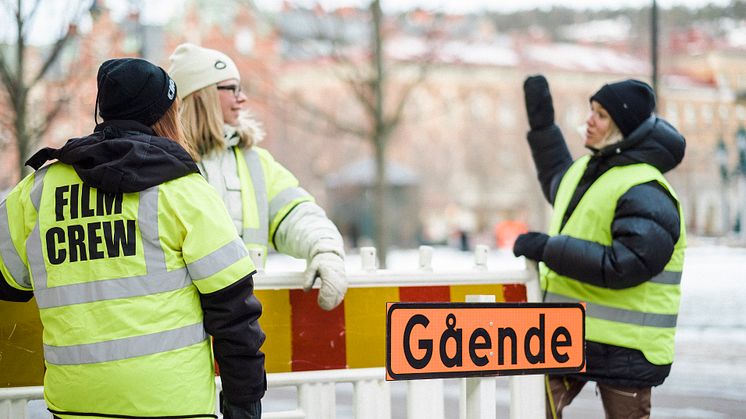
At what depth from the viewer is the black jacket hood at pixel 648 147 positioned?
4.05 m

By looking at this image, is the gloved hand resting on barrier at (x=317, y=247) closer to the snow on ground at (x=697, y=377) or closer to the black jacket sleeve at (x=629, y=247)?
the snow on ground at (x=697, y=377)

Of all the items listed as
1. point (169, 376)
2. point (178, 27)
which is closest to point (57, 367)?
point (169, 376)

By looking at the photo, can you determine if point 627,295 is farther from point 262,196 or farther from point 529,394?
point 262,196

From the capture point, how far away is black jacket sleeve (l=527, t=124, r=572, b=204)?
472 centimetres

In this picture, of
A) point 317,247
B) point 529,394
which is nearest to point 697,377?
point 529,394

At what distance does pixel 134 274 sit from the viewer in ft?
8.71

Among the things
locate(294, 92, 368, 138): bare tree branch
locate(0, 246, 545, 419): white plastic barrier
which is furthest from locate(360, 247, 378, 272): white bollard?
locate(294, 92, 368, 138): bare tree branch

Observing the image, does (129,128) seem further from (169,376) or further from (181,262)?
(169,376)

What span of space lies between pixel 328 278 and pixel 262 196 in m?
0.62

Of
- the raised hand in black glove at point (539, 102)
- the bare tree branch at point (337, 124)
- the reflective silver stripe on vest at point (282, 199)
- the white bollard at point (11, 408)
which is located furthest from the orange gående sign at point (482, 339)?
the bare tree branch at point (337, 124)

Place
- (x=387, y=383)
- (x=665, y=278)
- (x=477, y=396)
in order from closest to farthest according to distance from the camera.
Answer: (x=477, y=396) < (x=387, y=383) < (x=665, y=278)

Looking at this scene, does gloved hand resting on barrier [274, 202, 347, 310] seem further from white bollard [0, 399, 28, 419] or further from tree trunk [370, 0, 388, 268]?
tree trunk [370, 0, 388, 268]

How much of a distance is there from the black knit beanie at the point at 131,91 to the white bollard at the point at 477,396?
129 cm

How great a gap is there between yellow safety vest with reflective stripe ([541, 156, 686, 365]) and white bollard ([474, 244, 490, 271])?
1.34 feet
